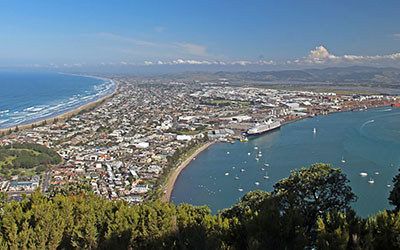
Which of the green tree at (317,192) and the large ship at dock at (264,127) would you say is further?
the large ship at dock at (264,127)

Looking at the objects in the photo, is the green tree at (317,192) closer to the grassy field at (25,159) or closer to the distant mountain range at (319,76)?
the grassy field at (25,159)

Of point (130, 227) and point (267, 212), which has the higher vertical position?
point (267, 212)

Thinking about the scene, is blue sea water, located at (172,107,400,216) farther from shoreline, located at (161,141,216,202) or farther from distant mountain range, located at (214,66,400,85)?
distant mountain range, located at (214,66,400,85)

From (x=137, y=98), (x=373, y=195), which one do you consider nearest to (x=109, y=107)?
(x=137, y=98)

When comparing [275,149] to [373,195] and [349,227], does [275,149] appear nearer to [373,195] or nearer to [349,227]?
[373,195]

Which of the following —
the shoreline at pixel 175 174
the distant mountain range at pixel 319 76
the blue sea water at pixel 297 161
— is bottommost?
the shoreline at pixel 175 174

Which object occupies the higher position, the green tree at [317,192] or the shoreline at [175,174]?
the green tree at [317,192]

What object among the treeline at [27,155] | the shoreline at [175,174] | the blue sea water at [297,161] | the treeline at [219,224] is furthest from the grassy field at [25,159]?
the treeline at [219,224]

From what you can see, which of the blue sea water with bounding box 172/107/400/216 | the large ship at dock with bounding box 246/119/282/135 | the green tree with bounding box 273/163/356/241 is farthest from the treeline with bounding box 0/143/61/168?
the green tree with bounding box 273/163/356/241
